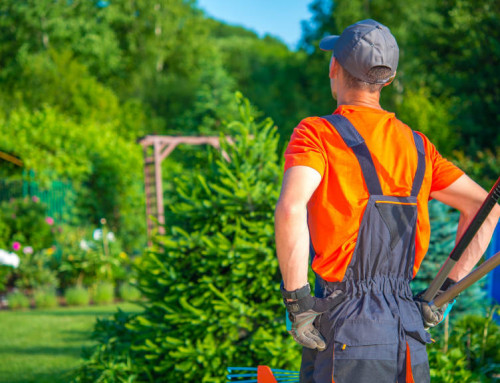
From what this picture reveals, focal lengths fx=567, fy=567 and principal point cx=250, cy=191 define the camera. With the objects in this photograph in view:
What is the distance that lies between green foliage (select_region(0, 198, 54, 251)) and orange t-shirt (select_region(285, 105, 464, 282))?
10.8 m

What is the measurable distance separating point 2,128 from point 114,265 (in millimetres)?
5296

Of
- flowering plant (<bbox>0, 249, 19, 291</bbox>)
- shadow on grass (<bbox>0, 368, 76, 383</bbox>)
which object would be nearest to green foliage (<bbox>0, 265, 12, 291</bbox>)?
flowering plant (<bbox>0, 249, 19, 291</bbox>)

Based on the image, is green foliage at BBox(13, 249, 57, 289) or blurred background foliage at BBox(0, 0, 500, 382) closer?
blurred background foliage at BBox(0, 0, 500, 382)

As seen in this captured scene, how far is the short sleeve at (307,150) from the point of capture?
1.87 m

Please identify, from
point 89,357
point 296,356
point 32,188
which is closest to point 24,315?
point 32,188

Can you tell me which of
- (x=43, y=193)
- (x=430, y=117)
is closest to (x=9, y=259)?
(x=43, y=193)

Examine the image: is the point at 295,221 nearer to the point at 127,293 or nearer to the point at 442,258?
the point at 442,258

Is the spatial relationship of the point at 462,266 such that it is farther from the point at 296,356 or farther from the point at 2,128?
the point at 2,128

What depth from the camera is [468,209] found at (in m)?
2.20

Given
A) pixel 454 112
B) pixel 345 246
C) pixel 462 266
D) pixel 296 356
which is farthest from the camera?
pixel 454 112

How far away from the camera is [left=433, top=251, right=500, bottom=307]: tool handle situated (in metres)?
1.79

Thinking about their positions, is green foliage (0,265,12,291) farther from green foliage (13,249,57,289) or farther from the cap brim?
the cap brim

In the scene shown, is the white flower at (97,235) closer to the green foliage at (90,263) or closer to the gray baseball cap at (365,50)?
the green foliage at (90,263)

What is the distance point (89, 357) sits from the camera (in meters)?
4.12
